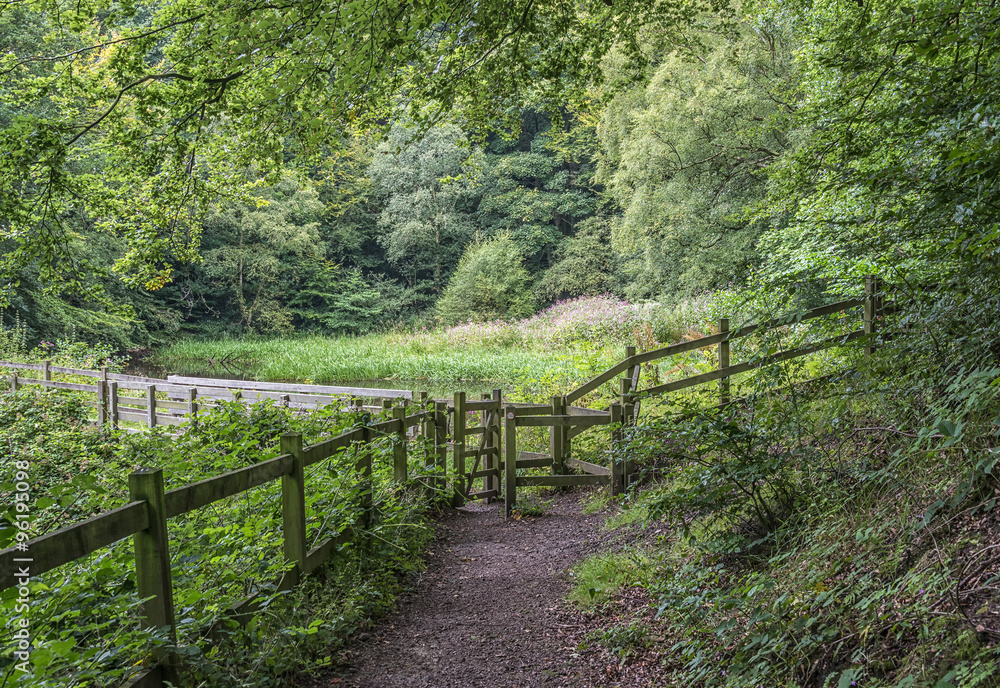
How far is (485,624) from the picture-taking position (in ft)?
14.8

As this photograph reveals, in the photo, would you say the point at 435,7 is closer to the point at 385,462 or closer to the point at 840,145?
the point at 840,145

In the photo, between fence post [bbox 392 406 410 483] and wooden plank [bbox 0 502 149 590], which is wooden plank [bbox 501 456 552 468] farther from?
wooden plank [bbox 0 502 149 590]

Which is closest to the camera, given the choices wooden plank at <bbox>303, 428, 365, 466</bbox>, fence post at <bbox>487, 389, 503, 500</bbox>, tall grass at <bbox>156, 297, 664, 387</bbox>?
wooden plank at <bbox>303, 428, 365, 466</bbox>

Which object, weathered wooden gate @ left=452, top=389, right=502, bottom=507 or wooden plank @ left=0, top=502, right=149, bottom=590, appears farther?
weathered wooden gate @ left=452, top=389, right=502, bottom=507

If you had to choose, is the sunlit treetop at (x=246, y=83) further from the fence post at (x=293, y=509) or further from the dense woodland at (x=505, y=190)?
the fence post at (x=293, y=509)

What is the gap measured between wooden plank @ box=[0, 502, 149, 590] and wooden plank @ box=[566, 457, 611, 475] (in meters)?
6.01

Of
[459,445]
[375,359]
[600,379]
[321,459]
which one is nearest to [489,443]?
[459,445]

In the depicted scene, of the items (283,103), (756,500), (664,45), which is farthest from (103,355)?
(756,500)

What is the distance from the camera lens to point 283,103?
6000 millimetres

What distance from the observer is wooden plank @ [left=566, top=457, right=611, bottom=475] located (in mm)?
7867

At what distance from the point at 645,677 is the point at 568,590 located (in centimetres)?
172

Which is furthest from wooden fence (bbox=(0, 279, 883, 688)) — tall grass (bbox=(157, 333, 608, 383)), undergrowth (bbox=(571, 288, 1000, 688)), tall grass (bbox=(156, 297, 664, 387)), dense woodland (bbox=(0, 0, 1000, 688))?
tall grass (bbox=(156, 297, 664, 387))

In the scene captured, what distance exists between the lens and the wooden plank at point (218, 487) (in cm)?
265

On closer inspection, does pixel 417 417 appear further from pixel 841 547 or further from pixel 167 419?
pixel 167 419
